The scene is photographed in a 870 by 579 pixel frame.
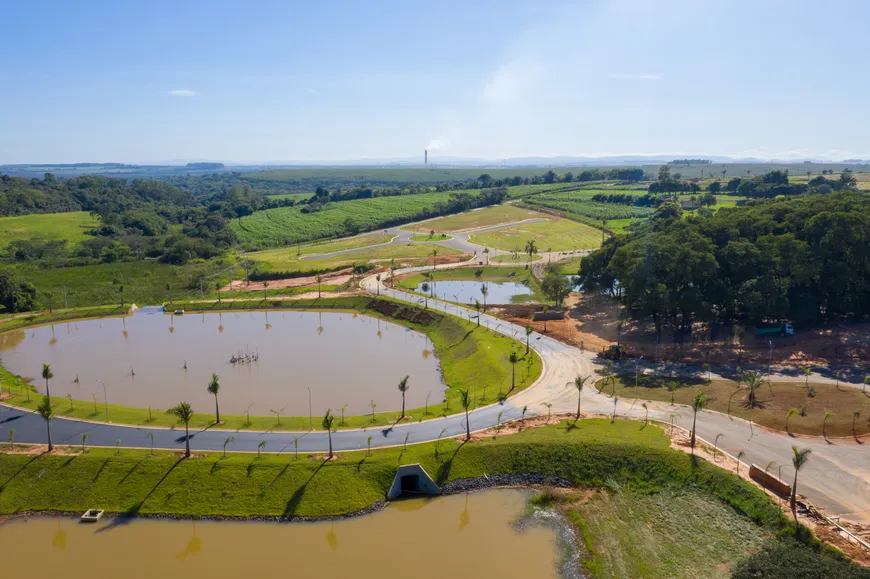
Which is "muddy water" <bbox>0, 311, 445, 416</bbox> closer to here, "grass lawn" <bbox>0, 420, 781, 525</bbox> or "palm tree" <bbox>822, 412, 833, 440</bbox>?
"grass lawn" <bbox>0, 420, 781, 525</bbox>

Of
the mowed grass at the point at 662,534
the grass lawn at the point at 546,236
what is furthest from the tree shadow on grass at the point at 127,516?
the grass lawn at the point at 546,236

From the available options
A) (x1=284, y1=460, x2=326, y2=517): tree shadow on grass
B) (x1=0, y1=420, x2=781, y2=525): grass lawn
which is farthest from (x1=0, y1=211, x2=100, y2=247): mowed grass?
(x1=284, y1=460, x2=326, y2=517): tree shadow on grass

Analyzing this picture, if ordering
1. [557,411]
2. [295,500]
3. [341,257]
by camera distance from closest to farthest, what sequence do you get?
[295,500] < [557,411] < [341,257]

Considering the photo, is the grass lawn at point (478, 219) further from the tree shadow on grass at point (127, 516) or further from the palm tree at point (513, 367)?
the tree shadow on grass at point (127, 516)

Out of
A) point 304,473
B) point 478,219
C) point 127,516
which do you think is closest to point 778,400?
point 304,473

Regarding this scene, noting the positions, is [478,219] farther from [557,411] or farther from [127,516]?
[127,516]

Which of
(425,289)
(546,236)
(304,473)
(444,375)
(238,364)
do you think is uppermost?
(546,236)
